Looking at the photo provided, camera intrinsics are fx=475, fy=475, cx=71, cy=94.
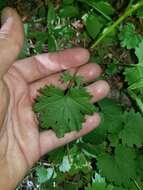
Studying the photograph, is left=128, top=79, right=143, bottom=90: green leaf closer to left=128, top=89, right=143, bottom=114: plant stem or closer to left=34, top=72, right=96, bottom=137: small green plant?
left=128, top=89, right=143, bottom=114: plant stem

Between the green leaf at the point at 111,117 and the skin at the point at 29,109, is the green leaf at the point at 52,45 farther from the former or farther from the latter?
the green leaf at the point at 111,117

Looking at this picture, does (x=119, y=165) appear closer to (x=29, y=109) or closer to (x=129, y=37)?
(x=29, y=109)

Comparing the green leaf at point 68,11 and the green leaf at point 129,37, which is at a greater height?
the green leaf at point 68,11

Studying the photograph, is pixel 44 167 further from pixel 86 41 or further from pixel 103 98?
pixel 86 41

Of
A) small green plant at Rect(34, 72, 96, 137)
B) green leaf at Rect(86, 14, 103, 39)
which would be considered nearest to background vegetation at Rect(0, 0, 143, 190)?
green leaf at Rect(86, 14, 103, 39)

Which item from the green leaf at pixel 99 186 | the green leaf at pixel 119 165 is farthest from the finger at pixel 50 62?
the green leaf at pixel 99 186

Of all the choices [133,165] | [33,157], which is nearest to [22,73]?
[33,157]

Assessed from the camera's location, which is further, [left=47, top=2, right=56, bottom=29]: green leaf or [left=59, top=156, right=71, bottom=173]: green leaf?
[left=59, top=156, right=71, bottom=173]: green leaf
